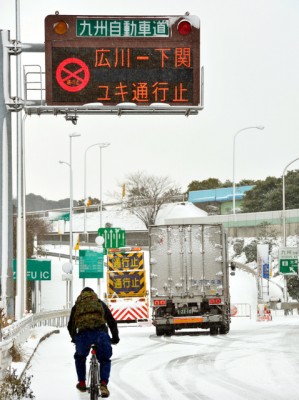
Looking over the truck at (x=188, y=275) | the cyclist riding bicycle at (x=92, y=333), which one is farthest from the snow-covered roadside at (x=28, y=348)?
the truck at (x=188, y=275)

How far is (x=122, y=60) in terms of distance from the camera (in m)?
24.0

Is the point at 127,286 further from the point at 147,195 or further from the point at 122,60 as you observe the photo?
the point at 147,195

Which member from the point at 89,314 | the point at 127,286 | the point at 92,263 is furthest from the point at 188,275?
the point at 92,263

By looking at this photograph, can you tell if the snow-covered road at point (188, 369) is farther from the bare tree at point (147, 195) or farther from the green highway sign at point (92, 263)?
the bare tree at point (147, 195)

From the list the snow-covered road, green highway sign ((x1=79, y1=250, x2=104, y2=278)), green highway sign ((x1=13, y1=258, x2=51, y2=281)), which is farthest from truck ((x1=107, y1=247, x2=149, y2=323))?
the snow-covered road

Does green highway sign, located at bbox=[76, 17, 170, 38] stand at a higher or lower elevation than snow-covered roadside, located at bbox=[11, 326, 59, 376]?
higher

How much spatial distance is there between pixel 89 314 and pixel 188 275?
2102 cm

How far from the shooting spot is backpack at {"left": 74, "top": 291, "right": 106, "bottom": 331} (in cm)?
1487

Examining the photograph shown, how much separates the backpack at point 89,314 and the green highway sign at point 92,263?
54364 millimetres

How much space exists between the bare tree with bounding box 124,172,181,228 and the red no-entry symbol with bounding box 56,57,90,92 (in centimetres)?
11825

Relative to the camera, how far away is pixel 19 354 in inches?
869

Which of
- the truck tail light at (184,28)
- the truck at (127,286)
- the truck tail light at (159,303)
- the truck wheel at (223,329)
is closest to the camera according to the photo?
the truck tail light at (184,28)

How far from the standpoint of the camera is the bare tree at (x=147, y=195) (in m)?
144

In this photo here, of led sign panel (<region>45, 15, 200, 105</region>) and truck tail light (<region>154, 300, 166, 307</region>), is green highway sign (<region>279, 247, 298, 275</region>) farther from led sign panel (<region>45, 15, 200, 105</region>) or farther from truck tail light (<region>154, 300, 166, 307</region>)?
led sign panel (<region>45, 15, 200, 105</region>)
